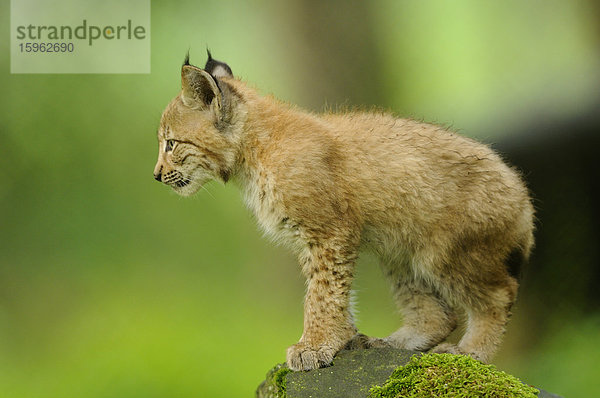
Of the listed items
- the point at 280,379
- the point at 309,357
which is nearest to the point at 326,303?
the point at 309,357

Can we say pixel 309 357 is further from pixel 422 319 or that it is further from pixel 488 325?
pixel 488 325

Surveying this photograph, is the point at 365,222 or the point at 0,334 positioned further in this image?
the point at 0,334

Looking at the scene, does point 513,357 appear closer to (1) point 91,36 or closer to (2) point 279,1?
(2) point 279,1

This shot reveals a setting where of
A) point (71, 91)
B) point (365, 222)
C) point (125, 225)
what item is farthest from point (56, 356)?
point (365, 222)

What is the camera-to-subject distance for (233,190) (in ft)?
27.7

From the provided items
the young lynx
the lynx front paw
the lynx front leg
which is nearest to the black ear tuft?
the young lynx

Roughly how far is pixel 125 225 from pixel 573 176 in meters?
5.18

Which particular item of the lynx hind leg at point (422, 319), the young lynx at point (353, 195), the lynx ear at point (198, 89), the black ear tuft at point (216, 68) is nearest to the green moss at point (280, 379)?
the young lynx at point (353, 195)

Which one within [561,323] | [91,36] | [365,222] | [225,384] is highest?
[91,36]

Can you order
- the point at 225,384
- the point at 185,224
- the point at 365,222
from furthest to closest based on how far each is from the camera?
the point at 185,224
the point at 225,384
the point at 365,222

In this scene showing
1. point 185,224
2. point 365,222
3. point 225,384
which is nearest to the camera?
point 365,222

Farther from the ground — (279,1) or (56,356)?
(279,1)

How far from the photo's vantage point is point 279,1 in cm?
878

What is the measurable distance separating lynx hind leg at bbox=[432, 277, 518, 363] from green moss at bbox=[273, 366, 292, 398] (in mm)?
1207
